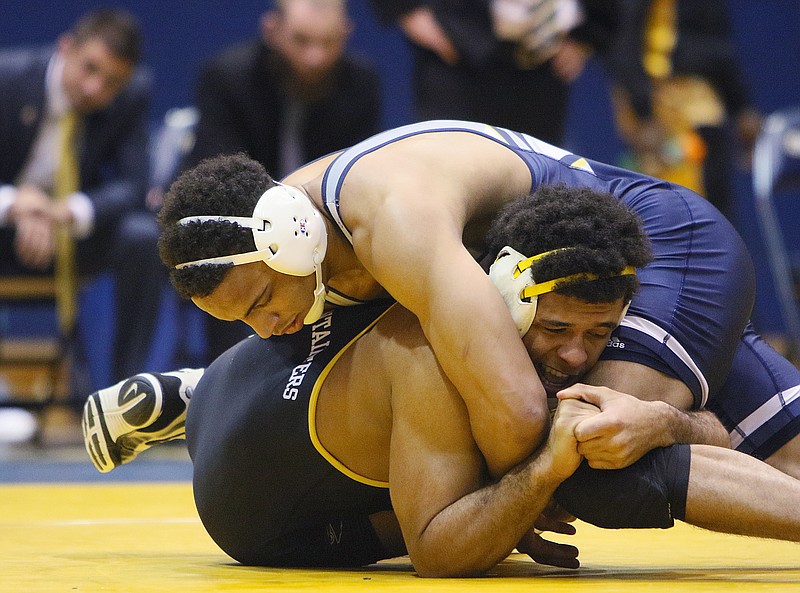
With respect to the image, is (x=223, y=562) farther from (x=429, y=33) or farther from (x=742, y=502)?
(x=429, y=33)

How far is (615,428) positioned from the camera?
2682 millimetres

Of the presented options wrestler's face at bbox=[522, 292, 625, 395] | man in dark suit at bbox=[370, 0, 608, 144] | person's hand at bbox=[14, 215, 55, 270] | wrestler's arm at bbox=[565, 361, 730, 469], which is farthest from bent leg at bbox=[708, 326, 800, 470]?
person's hand at bbox=[14, 215, 55, 270]

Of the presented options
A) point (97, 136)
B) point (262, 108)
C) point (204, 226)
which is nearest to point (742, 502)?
point (204, 226)

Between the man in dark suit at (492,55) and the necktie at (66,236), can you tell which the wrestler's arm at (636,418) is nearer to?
the man in dark suit at (492,55)

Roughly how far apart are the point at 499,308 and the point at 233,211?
0.68 m

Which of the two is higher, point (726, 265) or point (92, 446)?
point (726, 265)

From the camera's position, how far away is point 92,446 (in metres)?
3.72

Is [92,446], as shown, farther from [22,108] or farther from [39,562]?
[22,108]

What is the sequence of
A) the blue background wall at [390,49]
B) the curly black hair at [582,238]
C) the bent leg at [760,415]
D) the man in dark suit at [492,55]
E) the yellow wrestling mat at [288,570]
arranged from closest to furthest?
the yellow wrestling mat at [288,570], the curly black hair at [582,238], the bent leg at [760,415], the man in dark suit at [492,55], the blue background wall at [390,49]

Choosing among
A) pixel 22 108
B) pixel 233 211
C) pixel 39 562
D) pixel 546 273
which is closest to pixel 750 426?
pixel 546 273

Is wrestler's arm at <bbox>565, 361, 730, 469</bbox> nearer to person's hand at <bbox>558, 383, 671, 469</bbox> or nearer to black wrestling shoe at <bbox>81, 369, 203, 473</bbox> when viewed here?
person's hand at <bbox>558, 383, 671, 469</bbox>

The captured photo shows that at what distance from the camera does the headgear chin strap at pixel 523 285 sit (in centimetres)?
285

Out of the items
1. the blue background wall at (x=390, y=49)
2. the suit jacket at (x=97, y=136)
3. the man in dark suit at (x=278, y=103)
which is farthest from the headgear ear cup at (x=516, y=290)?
the blue background wall at (x=390, y=49)

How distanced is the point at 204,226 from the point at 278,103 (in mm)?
3709
